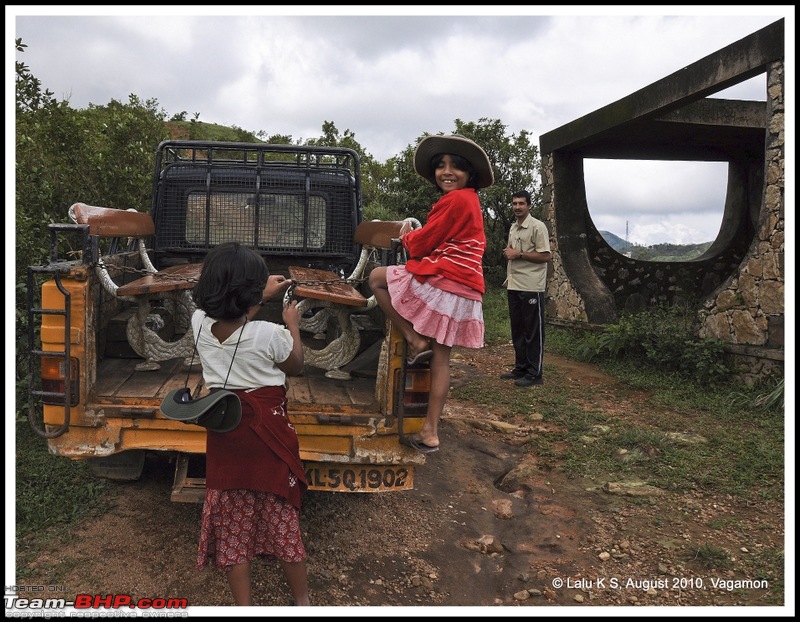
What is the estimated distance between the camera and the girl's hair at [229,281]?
2.46m

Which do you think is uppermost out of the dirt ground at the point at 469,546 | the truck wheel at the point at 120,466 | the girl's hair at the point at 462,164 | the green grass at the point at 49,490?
the girl's hair at the point at 462,164

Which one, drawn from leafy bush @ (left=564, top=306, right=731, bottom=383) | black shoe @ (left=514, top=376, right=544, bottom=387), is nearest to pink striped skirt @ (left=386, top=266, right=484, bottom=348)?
black shoe @ (left=514, top=376, right=544, bottom=387)

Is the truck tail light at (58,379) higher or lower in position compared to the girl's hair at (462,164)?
lower

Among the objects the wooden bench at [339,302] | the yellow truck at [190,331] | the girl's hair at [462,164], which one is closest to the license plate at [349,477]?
the yellow truck at [190,331]

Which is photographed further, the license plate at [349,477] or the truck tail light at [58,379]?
the license plate at [349,477]

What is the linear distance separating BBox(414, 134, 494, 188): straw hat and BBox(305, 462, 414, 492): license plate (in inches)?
62.4

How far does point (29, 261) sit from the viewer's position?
202 inches

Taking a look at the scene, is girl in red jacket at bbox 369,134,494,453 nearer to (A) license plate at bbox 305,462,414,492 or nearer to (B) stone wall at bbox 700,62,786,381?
(A) license plate at bbox 305,462,414,492

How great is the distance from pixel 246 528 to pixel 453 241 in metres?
1.70

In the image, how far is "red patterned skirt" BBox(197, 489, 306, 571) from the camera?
257cm

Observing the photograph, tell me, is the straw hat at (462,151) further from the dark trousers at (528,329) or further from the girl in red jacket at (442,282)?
the dark trousers at (528,329)

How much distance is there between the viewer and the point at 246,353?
2.56 meters

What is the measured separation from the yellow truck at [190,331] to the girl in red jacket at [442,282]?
9 cm

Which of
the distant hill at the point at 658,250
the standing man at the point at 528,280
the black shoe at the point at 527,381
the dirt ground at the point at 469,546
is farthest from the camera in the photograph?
the distant hill at the point at 658,250
